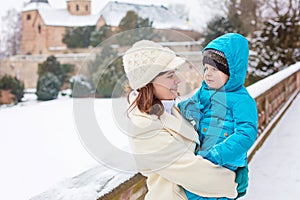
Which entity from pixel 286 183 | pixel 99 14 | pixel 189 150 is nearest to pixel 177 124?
pixel 189 150

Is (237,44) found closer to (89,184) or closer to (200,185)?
(200,185)

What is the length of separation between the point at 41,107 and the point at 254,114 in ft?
30.4

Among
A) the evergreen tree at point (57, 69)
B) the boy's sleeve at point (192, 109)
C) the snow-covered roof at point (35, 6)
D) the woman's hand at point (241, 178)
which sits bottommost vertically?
the evergreen tree at point (57, 69)

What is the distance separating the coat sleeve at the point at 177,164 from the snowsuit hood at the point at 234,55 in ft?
1.15

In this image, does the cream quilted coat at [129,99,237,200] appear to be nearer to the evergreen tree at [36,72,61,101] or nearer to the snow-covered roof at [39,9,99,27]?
the evergreen tree at [36,72,61,101]

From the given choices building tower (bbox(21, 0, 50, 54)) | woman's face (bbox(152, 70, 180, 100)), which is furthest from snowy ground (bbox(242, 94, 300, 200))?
building tower (bbox(21, 0, 50, 54))

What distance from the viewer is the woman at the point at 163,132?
1.49 metres

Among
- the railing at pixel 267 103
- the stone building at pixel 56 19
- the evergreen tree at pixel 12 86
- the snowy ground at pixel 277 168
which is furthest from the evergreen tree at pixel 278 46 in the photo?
the stone building at pixel 56 19

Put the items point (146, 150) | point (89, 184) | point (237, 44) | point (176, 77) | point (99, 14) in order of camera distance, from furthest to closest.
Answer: point (99, 14) < point (89, 184) < point (237, 44) < point (176, 77) < point (146, 150)

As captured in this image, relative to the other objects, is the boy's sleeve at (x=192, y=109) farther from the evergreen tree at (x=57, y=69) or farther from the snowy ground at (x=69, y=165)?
the evergreen tree at (x=57, y=69)

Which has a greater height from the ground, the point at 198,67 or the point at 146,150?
the point at 198,67

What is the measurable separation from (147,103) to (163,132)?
0.42ft

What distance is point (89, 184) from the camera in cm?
212

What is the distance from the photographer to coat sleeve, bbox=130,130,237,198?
148 centimetres
